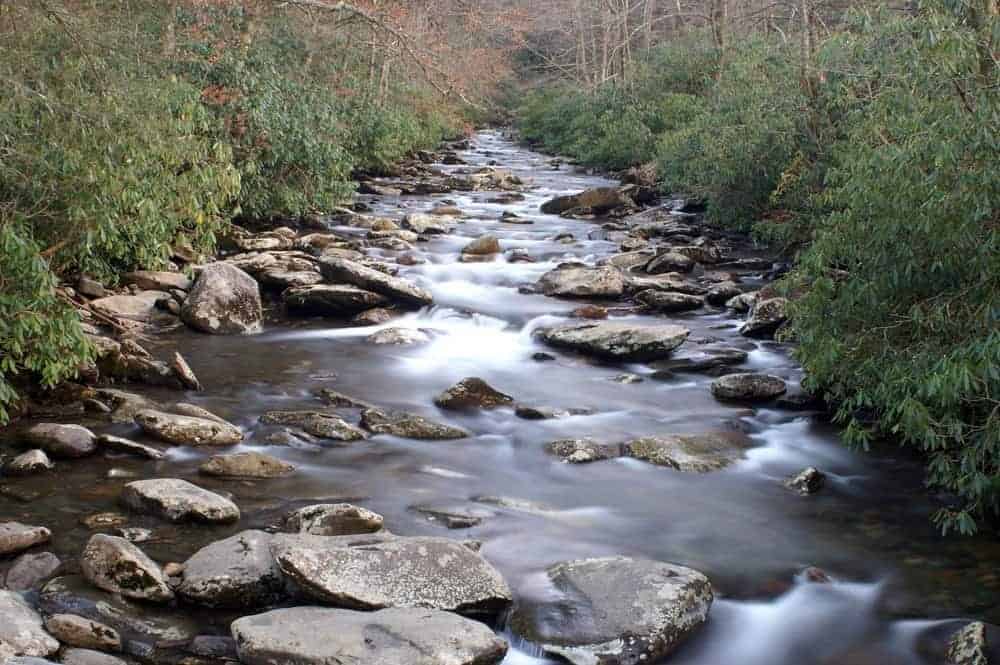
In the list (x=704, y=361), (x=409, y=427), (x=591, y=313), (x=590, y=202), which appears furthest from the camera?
(x=590, y=202)

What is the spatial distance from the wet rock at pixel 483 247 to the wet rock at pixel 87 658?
12.9 m

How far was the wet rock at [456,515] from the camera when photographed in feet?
23.5

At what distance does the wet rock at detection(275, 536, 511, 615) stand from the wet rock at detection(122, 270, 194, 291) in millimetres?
7880

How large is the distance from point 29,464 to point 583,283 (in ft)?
29.7

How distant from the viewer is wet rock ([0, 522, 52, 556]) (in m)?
6.00

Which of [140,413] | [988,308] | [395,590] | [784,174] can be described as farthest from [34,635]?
[784,174]

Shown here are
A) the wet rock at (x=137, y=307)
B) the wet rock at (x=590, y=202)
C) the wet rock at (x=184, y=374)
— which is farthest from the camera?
the wet rock at (x=590, y=202)

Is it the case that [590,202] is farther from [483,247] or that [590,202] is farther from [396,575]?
[396,575]

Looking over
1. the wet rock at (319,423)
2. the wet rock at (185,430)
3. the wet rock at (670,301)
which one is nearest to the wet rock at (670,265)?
the wet rock at (670,301)

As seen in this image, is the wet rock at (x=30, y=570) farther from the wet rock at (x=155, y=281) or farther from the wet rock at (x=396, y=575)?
the wet rock at (x=155, y=281)

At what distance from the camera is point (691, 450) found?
885 centimetres

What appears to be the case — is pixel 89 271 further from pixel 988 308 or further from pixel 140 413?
pixel 988 308

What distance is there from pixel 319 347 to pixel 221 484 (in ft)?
14.9

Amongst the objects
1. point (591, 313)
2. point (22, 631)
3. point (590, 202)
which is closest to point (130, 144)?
point (22, 631)
